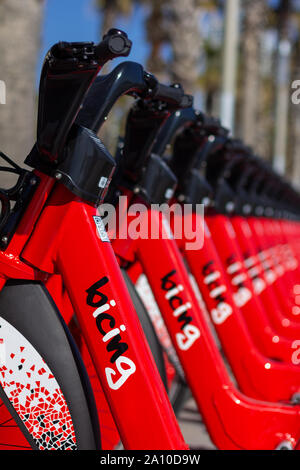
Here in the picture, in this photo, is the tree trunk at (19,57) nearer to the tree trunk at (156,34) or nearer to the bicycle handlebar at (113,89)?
the bicycle handlebar at (113,89)

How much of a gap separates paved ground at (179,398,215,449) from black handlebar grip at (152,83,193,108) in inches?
65.7

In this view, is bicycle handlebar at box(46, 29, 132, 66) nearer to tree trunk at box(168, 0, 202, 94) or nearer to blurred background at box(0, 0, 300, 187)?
blurred background at box(0, 0, 300, 187)

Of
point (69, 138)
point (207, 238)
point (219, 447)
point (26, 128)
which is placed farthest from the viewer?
point (26, 128)

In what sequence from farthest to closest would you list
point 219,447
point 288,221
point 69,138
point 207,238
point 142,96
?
point 288,221 → point 207,238 → point 219,447 → point 142,96 → point 69,138

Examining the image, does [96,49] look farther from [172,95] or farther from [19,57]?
[19,57]

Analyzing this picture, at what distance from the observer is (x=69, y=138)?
155cm

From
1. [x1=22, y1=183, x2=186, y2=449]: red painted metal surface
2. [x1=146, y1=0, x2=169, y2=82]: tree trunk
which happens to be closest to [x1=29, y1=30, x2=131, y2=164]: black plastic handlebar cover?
[x1=22, y1=183, x2=186, y2=449]: red painted metal surface

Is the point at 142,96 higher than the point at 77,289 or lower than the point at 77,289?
higher

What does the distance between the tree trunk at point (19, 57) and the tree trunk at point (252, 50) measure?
10.2 m

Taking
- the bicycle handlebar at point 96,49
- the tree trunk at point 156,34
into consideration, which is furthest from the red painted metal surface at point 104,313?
the tree trunk at point 156,34

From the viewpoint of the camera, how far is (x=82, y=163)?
153cm

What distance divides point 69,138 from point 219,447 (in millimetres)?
1169
